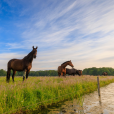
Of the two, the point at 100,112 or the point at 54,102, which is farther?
the point at 54,102

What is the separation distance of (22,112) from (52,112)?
1.46m

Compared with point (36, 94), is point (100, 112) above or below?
below

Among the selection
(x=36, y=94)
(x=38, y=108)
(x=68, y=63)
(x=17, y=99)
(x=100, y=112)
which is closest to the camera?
(x=100, y=112)

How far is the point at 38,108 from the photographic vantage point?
17.8 ft

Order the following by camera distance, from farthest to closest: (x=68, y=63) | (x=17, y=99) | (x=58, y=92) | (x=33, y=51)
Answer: (x=68, y=63) < (x=33, y=51) < (x=58, y=92) < (x=17, y=99)

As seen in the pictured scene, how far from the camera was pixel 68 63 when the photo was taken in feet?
53.5

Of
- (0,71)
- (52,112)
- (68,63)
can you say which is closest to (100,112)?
(52,112)

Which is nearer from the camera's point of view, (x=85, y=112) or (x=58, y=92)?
(x=85, y=112)

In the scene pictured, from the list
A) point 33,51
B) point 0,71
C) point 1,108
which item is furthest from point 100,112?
point 0,71

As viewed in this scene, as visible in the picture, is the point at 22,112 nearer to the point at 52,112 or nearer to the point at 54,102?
the point at 52,112

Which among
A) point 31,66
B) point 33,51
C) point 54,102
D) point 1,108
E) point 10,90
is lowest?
point 54,102

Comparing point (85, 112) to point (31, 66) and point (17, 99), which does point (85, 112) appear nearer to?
point (17, 99)

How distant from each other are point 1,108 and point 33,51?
6.33 m

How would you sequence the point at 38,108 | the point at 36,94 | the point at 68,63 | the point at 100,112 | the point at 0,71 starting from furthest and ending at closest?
1. the point at 0,71
2. the point at 68,63
3. the point at 36,94
4. the point at 38,108
5. the point at 100,112
